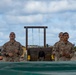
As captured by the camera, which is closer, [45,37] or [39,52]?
[39,52]

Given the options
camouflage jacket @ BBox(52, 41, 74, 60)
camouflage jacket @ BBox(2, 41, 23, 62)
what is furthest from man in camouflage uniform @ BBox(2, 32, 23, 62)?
camouflage jacket @ BBox(52, 41, 74, 60)

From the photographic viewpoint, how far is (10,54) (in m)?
9.79

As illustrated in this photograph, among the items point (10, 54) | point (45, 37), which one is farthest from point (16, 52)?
point (45, 37)

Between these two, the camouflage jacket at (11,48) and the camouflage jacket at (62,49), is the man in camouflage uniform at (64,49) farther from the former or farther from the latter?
the camouflage jacket at (11,48)

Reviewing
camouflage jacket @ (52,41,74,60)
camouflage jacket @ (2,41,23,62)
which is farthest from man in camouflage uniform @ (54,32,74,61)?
camouflage jacket @ (2,41,23,62)

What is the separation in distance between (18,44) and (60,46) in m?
1.19

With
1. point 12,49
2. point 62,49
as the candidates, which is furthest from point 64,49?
point 12,49

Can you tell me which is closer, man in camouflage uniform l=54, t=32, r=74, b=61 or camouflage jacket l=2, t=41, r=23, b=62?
man in camouflage uniform l=54, t=32, r=74, b=61

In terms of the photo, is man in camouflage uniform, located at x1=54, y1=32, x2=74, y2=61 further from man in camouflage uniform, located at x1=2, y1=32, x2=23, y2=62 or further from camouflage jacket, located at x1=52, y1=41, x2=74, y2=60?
man in camouflage uniform, located at x1=2, y1=32, x2=23, y2=62

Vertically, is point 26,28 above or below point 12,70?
above

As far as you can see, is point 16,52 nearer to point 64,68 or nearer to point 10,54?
point 10,54

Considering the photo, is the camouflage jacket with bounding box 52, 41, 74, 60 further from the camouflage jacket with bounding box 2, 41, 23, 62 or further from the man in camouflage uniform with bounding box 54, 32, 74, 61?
the camouflage jacket with bounding box 2, 41, 23, 62

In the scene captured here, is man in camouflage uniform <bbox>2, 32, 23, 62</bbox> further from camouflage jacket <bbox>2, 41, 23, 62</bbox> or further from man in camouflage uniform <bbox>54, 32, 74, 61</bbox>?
man in camouflage uniform <bbox>54, 32, 74, 61</bbox>

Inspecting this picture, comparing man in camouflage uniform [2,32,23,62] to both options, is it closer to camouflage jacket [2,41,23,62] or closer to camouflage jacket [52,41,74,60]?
camouflage jacket [2,41,23,62]
